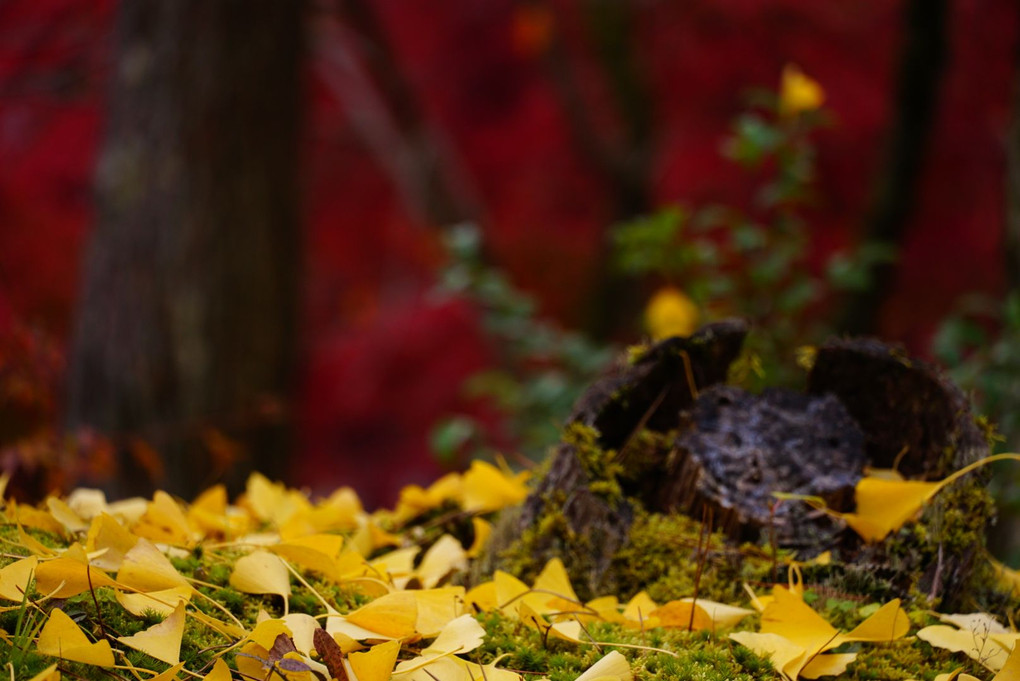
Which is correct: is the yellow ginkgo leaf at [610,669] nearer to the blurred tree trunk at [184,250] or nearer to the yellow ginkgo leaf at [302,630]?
the yellow ginkgo leaf at [302,630]

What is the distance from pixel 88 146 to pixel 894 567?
6086mm

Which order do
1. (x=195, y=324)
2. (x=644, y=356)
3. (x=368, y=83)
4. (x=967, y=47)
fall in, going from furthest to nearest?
(x=368, y=83) < (x=967, y=47) < (x=195, y=324) < (x=644, y=356)

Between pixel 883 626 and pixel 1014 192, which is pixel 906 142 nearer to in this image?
pixel 1014 192

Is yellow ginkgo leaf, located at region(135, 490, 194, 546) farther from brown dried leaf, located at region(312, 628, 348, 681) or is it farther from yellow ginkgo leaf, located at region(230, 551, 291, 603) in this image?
brown dried leaf, located at region(312, 628, 348, 681)

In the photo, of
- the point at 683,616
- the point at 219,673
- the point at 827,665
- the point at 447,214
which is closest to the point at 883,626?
the point at 827,665

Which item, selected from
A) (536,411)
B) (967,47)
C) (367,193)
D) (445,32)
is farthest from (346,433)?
(967,47)

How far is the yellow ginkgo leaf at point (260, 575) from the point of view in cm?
73

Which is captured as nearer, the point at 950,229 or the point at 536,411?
the point at 536,411

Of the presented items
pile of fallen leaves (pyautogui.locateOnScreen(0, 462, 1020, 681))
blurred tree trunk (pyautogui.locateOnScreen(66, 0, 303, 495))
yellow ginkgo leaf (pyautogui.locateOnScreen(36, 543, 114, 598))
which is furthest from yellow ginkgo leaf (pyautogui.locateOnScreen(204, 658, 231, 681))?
blurred tree trunk (pyautogui.locateOnScreen(66, 0, 303, 495))

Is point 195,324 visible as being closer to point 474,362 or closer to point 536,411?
point 536,411

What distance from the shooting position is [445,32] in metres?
6.22

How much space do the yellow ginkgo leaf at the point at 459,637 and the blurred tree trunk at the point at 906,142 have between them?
255cm

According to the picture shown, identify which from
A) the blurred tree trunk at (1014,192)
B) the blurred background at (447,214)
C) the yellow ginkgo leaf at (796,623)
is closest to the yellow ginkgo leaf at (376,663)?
the yellow ginkgo leaf at (796,623)

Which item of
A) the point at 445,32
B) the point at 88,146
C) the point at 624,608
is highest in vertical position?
the point at 445,32
